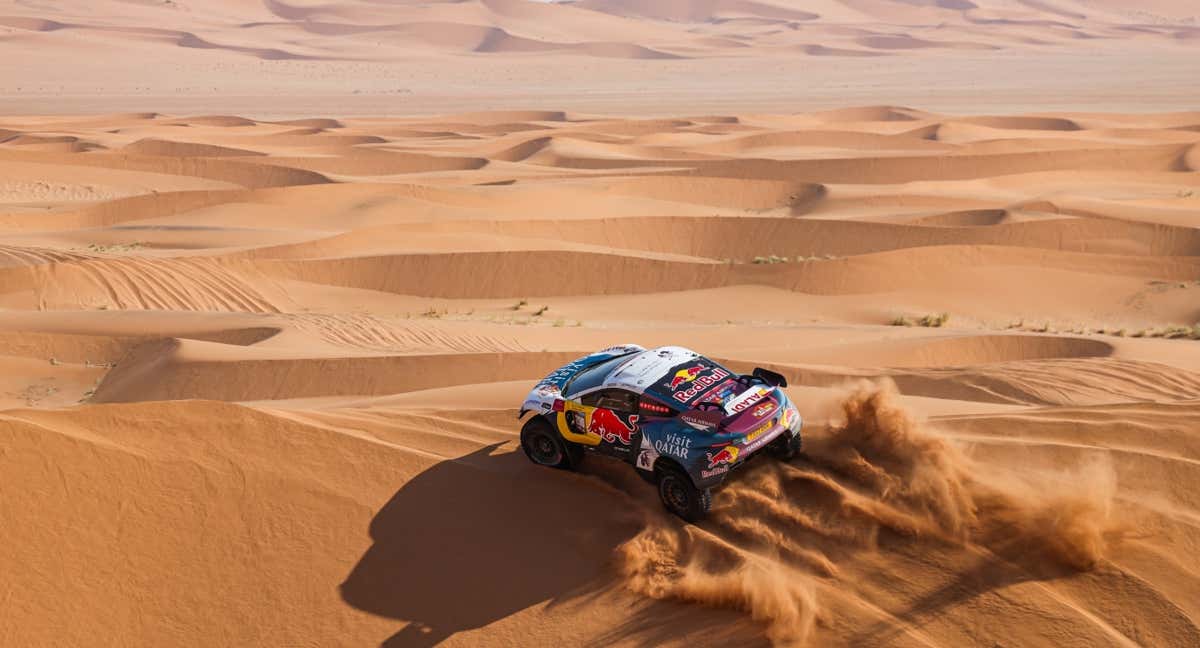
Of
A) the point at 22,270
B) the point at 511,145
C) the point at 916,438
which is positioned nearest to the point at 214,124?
the point at 511,145

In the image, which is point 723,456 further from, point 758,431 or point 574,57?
point 574,57

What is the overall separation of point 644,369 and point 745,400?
2.76 ft

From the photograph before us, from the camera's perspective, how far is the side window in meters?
7.88

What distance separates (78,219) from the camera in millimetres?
30891

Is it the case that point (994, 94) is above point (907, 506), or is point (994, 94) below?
below

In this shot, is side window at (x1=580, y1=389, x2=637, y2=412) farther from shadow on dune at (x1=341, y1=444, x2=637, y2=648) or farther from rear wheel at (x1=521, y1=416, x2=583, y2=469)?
shadow on dune at (x1=341, y1=444, x2=637, y2=648)

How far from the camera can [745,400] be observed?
774cm

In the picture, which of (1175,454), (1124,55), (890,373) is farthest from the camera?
(1124,55)

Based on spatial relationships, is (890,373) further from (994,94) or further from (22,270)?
(994,94)

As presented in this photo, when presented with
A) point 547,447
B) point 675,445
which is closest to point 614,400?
point 675,445

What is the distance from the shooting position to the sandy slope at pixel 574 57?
252ft

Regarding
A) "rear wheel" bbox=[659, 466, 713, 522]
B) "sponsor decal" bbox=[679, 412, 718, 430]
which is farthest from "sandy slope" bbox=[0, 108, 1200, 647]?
"sponsor decal" bbox=[679, 412, 718, 430]

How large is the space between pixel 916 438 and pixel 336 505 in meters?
4.57

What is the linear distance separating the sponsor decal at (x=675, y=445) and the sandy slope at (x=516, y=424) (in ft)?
1.75
